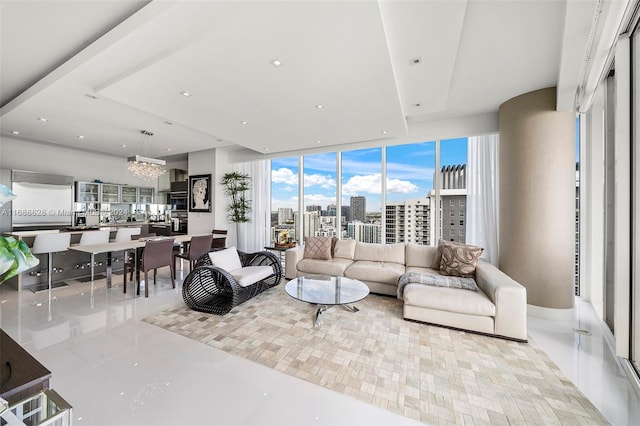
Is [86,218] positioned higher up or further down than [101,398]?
higher up

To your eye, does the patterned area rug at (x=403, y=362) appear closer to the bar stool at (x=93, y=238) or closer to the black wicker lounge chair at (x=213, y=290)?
the black wicker lounge chair at (x=213, y=290)

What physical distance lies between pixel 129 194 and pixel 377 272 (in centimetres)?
767

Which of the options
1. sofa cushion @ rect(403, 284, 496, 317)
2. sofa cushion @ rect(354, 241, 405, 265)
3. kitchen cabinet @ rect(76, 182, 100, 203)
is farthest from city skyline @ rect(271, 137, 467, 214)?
kitchen cabinet @ rect(76, 182, 100, 203)

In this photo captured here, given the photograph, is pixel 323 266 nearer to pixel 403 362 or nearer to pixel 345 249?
pixel 345 249

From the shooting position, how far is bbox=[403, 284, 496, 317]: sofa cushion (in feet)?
8.73

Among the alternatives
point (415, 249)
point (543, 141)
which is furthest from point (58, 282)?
point (543, 141)

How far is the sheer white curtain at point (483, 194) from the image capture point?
4020 millimetres

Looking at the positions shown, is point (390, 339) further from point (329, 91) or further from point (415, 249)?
point (329, 91)

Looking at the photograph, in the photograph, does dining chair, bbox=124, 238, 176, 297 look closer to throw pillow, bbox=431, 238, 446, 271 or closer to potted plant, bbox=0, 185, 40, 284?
potted plant, bbox=0, 185, 40, 284

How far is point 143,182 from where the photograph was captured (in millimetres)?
7797

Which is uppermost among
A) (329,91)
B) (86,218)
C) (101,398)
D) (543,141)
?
(329,91)

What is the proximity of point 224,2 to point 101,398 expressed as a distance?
2.94 meters

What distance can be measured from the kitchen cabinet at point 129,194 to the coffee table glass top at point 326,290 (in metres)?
6.76

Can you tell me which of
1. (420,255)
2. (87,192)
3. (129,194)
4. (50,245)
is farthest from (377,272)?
(129,194)
